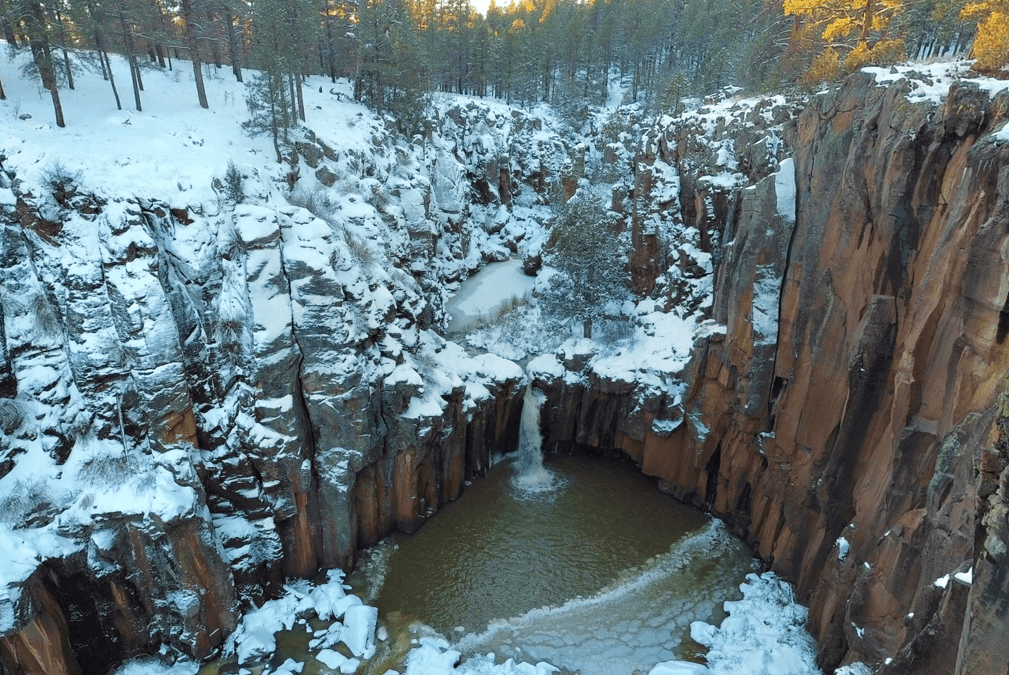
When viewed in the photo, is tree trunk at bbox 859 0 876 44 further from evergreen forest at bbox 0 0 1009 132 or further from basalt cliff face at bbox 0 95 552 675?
basalt cliff face at bbox 0 95 552 675

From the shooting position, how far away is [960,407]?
1087 centimetres

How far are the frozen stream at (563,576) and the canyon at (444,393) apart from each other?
134cm

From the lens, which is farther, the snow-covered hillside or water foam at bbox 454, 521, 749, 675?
water foam at bbox 454, 521, 749, 675

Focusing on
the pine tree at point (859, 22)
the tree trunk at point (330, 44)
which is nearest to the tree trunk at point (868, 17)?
the pine tree at point (859, 22)

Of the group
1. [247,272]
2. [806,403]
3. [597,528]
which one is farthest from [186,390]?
[806,403]

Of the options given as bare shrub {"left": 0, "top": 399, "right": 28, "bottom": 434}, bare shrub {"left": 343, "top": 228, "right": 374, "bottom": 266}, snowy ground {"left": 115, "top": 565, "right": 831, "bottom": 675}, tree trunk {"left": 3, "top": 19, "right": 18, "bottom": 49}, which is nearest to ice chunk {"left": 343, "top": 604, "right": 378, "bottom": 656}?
snowy ground {"left": 115, "top": 565, "right": 831, "bottom": 675}

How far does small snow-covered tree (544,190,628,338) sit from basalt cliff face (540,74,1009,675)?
537cm

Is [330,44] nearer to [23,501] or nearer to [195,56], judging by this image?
[195,56]

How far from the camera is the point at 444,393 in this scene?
21.3 meters

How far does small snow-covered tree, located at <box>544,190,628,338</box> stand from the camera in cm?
2788

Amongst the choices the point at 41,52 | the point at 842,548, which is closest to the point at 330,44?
the point at 41,52

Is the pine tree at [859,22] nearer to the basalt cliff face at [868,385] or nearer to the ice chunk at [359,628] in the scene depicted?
the basalt cliff face at [868,385]

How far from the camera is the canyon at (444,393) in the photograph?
11.3 metres

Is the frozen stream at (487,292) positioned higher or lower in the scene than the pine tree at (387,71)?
lower
